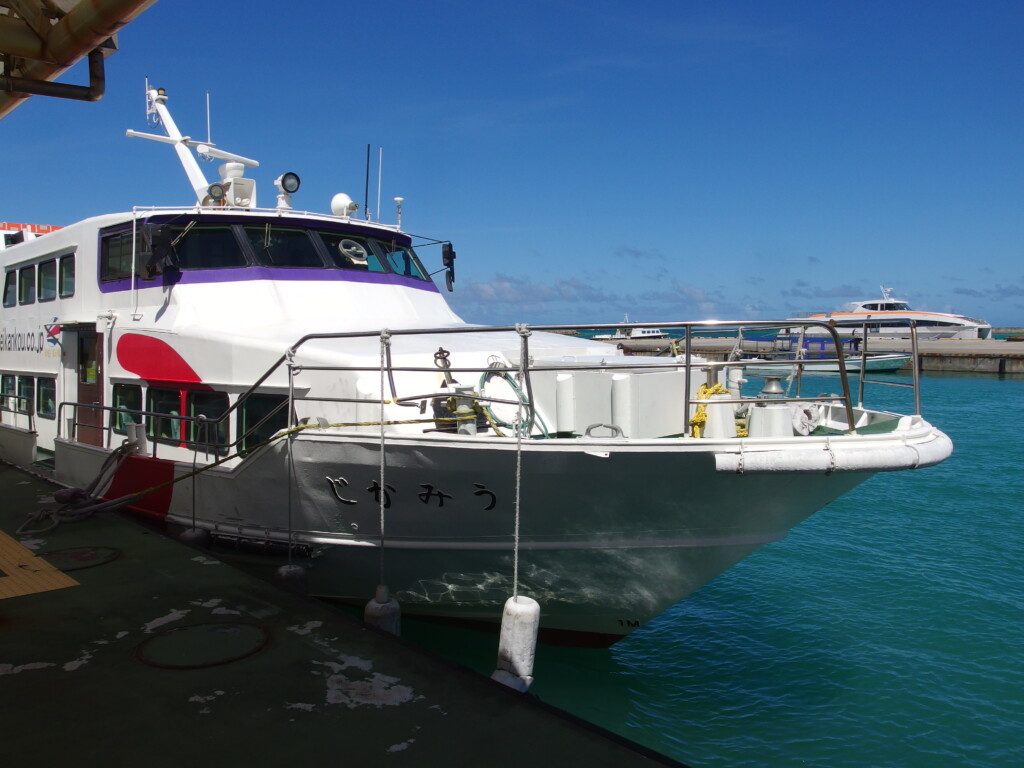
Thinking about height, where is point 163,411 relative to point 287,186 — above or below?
below

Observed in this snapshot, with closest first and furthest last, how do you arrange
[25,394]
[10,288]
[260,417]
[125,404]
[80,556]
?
[80,556], [260,417], [125,404], [25,394], [10,288]

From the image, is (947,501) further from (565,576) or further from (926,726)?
(565,576)

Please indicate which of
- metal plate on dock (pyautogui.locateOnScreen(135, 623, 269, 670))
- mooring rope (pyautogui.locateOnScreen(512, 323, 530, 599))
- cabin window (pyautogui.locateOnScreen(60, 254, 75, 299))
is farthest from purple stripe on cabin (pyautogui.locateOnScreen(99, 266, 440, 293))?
metal plate on dock (pyautogui.locateOnScreen(135, 623, 269, 670))

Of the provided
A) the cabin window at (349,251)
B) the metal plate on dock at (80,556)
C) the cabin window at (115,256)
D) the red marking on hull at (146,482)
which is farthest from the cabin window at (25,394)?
the cabin window at (349,251)

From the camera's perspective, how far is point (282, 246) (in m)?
8.09

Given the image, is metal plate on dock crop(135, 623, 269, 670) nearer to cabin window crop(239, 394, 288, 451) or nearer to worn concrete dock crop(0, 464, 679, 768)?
worn concrete dock crop(0, 464, 679, 768)

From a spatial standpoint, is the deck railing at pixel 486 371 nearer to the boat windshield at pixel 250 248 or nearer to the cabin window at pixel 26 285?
the boat windshield at pixel 250 248

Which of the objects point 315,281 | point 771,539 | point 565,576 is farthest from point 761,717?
point 315,281

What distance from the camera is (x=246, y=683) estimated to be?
4.28 meters

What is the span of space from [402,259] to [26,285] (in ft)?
17.7

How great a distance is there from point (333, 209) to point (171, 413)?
3128 millimetres

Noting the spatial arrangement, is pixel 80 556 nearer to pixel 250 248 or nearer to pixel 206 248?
pixel 206 248

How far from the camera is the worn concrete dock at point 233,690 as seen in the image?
143 inches

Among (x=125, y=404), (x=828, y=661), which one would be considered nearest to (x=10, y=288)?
(x=125, y=404)
